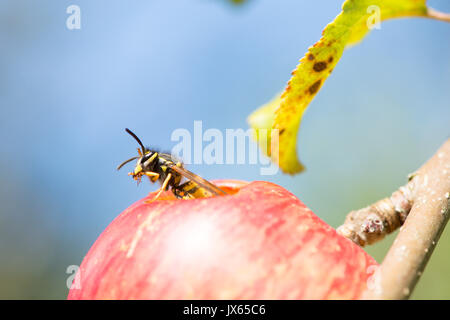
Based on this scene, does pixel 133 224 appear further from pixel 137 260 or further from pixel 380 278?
pixel 380 278

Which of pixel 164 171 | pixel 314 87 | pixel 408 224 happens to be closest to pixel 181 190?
pixel 164 171

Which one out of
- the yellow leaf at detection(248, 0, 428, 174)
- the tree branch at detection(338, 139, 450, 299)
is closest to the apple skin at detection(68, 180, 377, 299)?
the tree branch at detection(338, 139, 450, 299)

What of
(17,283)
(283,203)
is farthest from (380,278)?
(17,283)

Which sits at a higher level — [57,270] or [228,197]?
[228,197]

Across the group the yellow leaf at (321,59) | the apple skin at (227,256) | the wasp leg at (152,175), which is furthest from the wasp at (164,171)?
the apple skin at (227,256)

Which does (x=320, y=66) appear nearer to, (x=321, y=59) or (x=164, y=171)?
(x=321, y=59)
